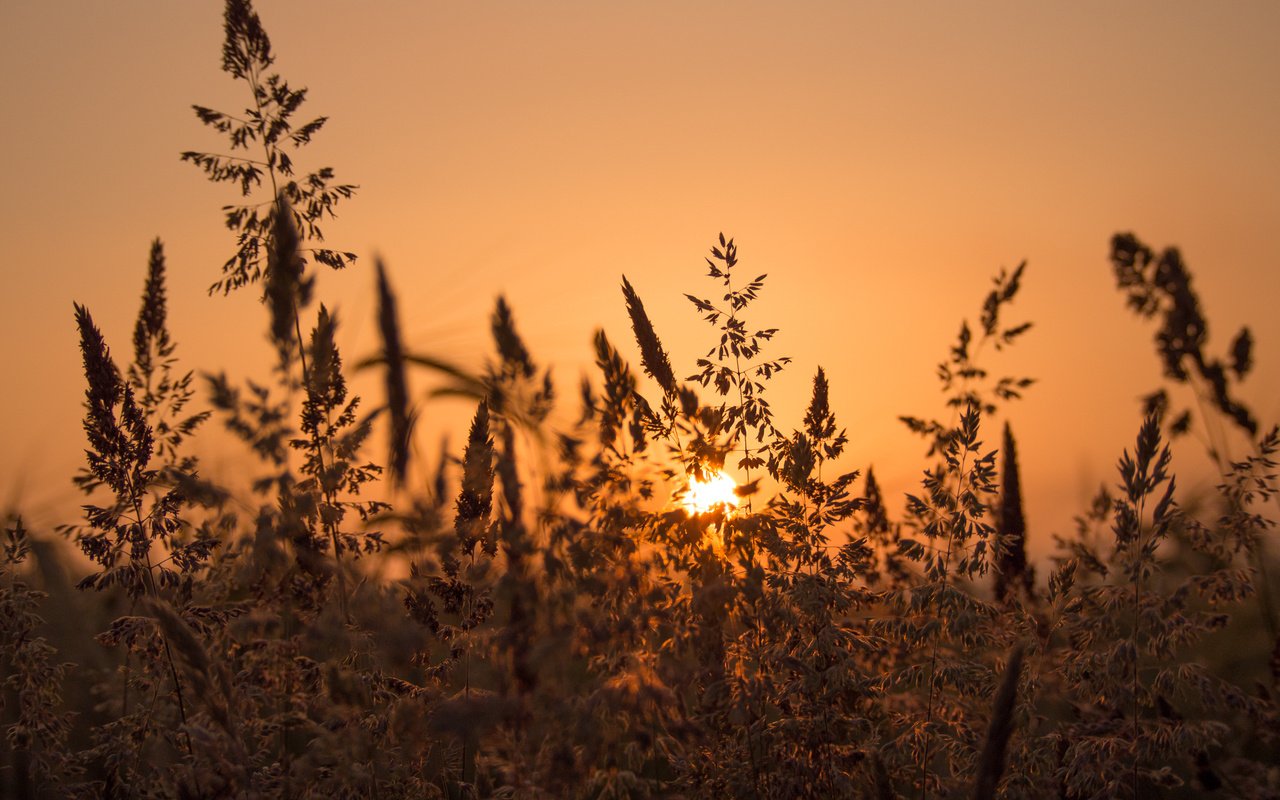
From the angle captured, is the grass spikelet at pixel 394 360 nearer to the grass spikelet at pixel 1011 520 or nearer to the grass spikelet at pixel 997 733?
the grass spikelet at pixel 997 733

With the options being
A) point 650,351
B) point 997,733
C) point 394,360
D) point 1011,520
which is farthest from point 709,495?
point 1011,520

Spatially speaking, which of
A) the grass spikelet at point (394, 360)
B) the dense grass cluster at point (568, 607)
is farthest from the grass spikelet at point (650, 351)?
the grass spikelet at point (394, 360)

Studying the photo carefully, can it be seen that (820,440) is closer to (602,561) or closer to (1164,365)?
(602,561)

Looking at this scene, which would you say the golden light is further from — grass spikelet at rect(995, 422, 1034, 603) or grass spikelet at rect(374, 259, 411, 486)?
grass spikelet at rect(995, 422, 1034, 603)

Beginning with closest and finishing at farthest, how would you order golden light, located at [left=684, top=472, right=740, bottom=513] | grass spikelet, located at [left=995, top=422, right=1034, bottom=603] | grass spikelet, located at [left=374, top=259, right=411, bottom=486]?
grass spikelet, located at [left=374, top=259, right=411, bottom=486] < golden light, located at [left=684, top=472, right=740, bottom=513] < grass spikelet, located at [left=995, top=422, right=1034, bottom=603]

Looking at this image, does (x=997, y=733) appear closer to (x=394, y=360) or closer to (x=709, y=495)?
(x=709, y=495)

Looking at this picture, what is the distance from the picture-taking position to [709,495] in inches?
188

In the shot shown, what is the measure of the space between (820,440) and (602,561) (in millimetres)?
1855

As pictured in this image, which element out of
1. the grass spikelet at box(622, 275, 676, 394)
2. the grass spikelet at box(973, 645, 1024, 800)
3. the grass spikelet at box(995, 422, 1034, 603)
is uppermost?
the grass spikelet at box(622, 275, 676, 394)

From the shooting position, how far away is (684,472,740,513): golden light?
4.73 m

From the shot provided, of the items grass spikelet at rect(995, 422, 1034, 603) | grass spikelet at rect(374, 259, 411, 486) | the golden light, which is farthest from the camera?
grass spikelet at rect(995, 422, 1034, 603)

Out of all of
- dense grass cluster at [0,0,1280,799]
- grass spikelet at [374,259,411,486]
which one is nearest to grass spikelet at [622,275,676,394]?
dense grass cluster at [0,0,1280,799]

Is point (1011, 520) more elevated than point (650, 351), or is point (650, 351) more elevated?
point (650, 351)

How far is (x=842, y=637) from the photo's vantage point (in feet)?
16.6
